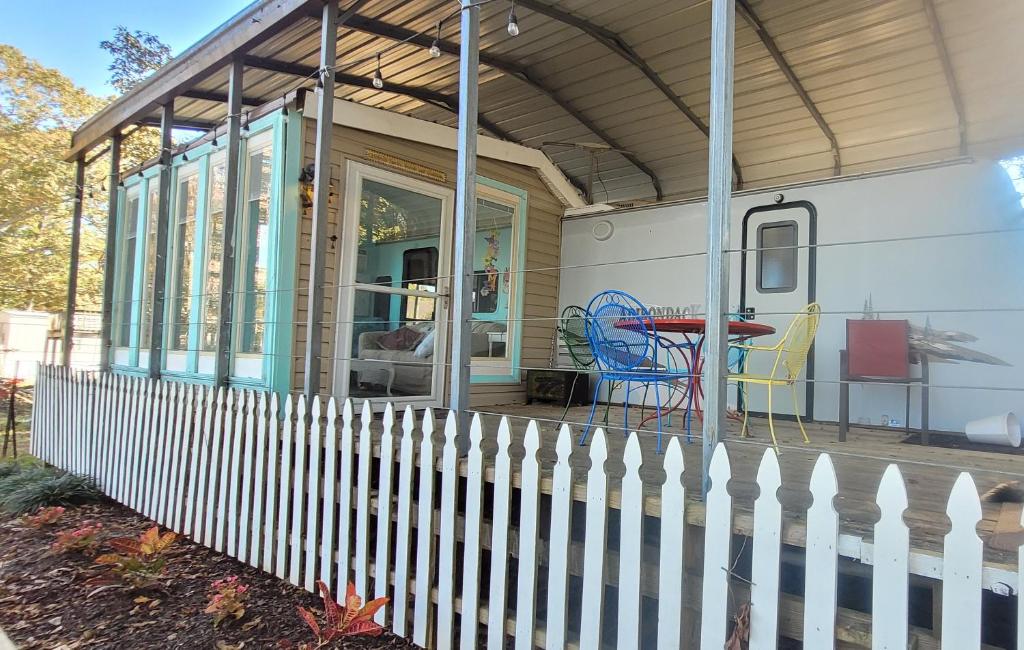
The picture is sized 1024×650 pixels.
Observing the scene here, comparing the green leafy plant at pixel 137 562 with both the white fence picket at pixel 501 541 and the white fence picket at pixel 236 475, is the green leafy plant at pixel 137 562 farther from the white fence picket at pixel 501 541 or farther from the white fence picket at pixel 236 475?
the white fence picket at pixel 501 541

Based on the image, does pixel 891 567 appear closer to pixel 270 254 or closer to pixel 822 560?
pixel 822 560

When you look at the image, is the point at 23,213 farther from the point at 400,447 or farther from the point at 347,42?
the point at 400,447

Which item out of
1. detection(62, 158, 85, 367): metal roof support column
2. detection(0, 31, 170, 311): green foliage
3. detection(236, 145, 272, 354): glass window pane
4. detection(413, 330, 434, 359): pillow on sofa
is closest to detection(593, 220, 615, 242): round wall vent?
detection(413, 330, 434, 359): pillow on sofa

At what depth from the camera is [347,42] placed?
14.8 ft

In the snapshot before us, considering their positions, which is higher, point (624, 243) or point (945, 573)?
point (624, 243)

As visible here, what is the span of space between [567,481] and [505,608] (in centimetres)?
58

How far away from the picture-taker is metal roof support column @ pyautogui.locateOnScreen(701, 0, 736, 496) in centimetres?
187

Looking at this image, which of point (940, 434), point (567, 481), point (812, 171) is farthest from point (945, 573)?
point (812, 171)

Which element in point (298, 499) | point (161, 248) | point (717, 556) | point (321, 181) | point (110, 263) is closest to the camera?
A: point (717, 556)

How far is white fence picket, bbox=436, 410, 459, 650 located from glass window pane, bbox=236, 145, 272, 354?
2.42 m

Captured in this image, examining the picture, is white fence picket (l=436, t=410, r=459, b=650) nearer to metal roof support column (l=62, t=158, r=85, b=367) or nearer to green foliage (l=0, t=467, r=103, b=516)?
green foliage (l=0, t=467, r=103, b=516)

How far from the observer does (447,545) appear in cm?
236

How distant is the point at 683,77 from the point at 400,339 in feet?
10.5

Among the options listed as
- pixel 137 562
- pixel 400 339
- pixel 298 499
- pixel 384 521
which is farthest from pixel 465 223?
pixel 137 562
